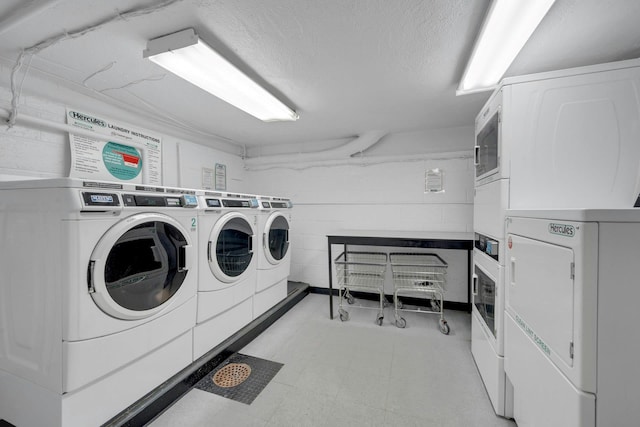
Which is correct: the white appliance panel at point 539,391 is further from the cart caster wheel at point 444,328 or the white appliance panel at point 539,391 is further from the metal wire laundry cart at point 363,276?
the metal wire laundry cart at point 363,276

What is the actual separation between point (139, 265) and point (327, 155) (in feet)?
8.93

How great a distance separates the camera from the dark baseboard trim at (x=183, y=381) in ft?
4.68

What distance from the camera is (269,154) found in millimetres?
4141

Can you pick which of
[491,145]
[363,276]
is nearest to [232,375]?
[363,276]

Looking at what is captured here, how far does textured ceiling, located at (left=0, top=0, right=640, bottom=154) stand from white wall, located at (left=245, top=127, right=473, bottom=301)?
37.3 inches

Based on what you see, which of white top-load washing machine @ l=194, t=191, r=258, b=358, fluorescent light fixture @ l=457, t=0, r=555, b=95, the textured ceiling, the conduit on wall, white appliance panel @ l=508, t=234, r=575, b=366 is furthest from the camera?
the conduit on wall

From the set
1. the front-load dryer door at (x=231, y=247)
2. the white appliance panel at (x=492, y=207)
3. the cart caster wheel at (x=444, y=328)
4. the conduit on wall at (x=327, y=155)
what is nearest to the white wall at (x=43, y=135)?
the front-load dryer door at (x=231, y=247)

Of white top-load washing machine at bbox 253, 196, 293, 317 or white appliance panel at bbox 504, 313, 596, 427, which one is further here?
white top-load washing machine at bbox 253, 196, 293, 317

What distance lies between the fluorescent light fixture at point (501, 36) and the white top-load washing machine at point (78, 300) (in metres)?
2.15

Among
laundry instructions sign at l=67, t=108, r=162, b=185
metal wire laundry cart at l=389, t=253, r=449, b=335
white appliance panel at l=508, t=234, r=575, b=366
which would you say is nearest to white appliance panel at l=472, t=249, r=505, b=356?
white appliance panel at l=508, t=234, r=575, b=366

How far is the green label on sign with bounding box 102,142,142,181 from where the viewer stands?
2.35 meters

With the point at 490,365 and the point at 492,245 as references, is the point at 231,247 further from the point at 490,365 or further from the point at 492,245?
the point at 490,365

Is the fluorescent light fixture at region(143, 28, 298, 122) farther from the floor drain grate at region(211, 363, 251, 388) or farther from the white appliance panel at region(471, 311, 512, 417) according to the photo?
the white appliance panel at region(471, 311, 512, 417)

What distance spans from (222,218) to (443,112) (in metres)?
2.55
